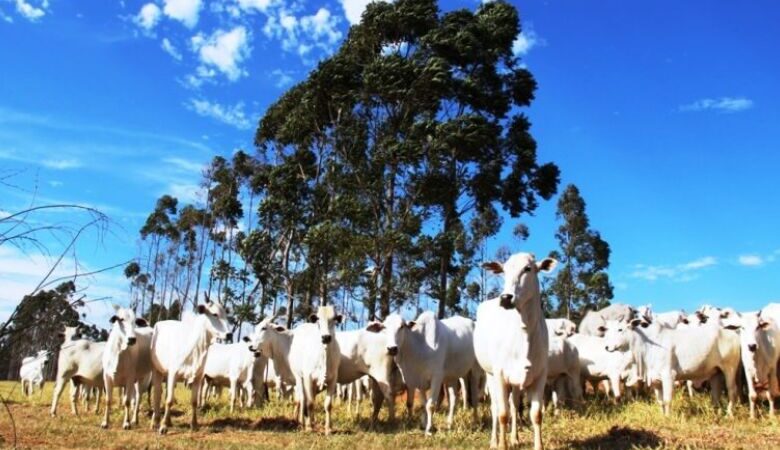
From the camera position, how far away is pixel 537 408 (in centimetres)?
851

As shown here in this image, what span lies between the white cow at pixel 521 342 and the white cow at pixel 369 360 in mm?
4939

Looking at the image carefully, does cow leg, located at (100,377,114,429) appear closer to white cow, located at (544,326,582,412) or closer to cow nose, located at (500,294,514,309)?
cow nose, located at (500,294,514,309)

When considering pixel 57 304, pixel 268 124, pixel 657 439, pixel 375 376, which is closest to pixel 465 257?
pixel 268 124

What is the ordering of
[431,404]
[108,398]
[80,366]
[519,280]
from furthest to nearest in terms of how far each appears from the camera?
[80,366], [108,398], [431,404], [519,280]

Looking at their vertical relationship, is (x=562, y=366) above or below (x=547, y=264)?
below

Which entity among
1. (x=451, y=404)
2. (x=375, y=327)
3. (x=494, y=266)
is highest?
(x=494, y=266)

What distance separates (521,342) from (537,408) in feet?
2.81

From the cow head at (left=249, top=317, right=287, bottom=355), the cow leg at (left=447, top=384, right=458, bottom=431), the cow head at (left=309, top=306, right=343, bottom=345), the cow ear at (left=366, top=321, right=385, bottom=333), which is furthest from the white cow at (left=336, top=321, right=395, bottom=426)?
the cow head at (left=249, top=317, right=287, bottom=355)

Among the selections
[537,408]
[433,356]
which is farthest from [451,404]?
[537,408]

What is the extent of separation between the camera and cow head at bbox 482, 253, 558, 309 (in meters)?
8.10

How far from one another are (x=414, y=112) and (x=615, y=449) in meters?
19.4

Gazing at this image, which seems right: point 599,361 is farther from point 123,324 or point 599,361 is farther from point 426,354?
point 123,324

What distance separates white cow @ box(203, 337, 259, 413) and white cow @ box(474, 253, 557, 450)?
1146cm

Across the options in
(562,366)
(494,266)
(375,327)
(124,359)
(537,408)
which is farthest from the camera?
(562,366)
